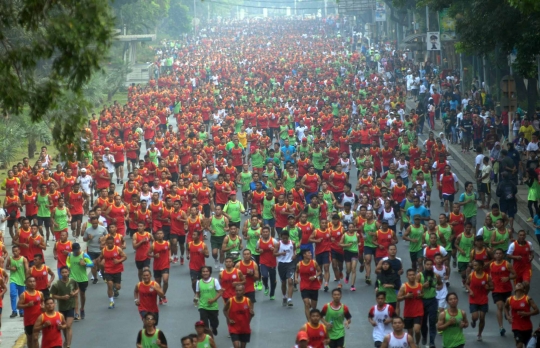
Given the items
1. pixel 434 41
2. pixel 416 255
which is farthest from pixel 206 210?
pixel 434 41

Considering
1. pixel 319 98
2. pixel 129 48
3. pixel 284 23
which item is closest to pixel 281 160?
pixel 319 98

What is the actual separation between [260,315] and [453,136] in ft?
64.8

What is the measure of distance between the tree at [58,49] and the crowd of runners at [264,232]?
85 cm

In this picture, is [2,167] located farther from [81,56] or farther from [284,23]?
[284,23]

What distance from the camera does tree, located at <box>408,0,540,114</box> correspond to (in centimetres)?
2530

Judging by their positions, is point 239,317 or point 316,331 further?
point 239,317

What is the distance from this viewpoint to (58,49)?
1248cm

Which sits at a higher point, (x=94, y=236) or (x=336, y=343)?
(x=94, y=236)

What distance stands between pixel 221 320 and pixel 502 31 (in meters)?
12.9

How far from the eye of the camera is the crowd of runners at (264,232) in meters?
15.0

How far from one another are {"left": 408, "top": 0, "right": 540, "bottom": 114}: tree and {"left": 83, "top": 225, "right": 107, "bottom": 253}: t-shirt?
11118 millimetres

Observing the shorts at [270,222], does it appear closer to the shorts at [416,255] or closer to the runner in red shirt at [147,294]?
the shorts at [416,255]

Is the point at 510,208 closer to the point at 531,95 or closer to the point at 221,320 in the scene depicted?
the point at 221,320

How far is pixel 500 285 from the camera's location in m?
16.2
